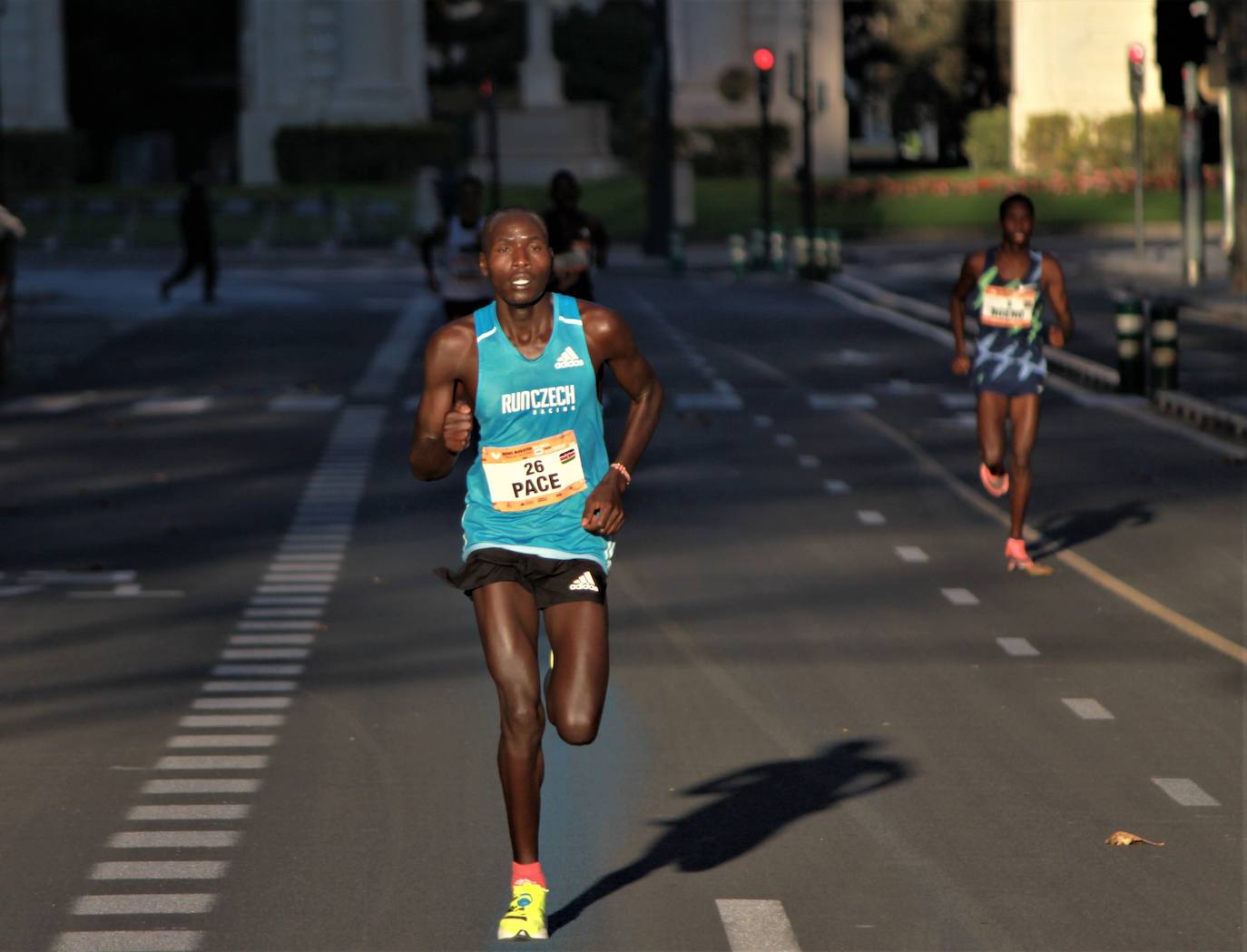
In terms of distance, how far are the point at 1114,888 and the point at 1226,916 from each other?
1.28 ft

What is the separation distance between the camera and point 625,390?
24.1 feet

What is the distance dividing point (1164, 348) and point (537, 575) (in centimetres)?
1701

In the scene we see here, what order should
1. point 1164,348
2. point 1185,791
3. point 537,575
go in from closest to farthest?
point 537,575 < point 1185,791 < point 1164,348

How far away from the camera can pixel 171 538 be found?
15508mm

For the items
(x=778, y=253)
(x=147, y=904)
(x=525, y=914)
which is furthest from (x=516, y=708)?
(x=778, y=253)

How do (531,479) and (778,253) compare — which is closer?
(531,479)

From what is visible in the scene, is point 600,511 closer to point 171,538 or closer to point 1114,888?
point 1114,888

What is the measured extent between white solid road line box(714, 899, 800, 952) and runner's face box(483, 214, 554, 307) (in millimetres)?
1722

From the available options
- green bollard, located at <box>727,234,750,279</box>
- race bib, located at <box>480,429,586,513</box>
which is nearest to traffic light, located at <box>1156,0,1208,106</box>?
green bollard, located at <box>727,234,750,279</box>

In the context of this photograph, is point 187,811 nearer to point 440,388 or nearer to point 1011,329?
point 440,388

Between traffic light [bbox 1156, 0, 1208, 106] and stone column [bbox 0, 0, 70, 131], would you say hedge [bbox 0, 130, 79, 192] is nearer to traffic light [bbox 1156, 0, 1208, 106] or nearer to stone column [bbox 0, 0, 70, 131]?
stone column [bbox 0, 0, 70, 131]

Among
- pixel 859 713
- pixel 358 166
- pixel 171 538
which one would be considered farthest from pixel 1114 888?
pixel 358 166

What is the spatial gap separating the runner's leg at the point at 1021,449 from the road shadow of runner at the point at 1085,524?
572 mm

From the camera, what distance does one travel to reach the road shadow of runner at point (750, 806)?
25.7 feet
